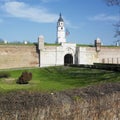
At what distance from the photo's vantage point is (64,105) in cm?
404

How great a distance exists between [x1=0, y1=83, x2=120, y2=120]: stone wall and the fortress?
40933 millimetres

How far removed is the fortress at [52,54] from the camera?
151 feet

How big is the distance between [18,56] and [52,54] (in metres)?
5.69

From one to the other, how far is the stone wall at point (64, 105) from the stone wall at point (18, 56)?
40933 millimetres

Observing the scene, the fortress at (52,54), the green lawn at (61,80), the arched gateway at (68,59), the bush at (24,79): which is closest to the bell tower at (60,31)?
the arched gateway at (68,59)

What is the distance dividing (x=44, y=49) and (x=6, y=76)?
16.6 m

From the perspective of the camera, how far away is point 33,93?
4.05 metres

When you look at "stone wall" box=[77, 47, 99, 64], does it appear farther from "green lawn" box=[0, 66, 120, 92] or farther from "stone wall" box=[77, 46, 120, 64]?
"green lawn" box=[0, 66, 120, 92]

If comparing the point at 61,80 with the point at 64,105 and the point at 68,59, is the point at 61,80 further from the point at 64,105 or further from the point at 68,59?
the point at 64,105

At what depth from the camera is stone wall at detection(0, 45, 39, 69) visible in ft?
149

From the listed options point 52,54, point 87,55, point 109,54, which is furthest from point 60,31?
point 52,54

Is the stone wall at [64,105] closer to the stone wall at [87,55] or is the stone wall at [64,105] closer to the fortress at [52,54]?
the fortress at [52,54]

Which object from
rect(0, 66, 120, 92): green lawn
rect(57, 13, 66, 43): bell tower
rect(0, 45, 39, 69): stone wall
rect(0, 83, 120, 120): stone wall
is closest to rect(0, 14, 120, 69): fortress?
rect(0, 45, 39, 69): stone wall

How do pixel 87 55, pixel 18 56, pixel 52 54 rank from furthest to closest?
1. pixel 87 55
2. pixel 52 54
3. pixel 18 56
